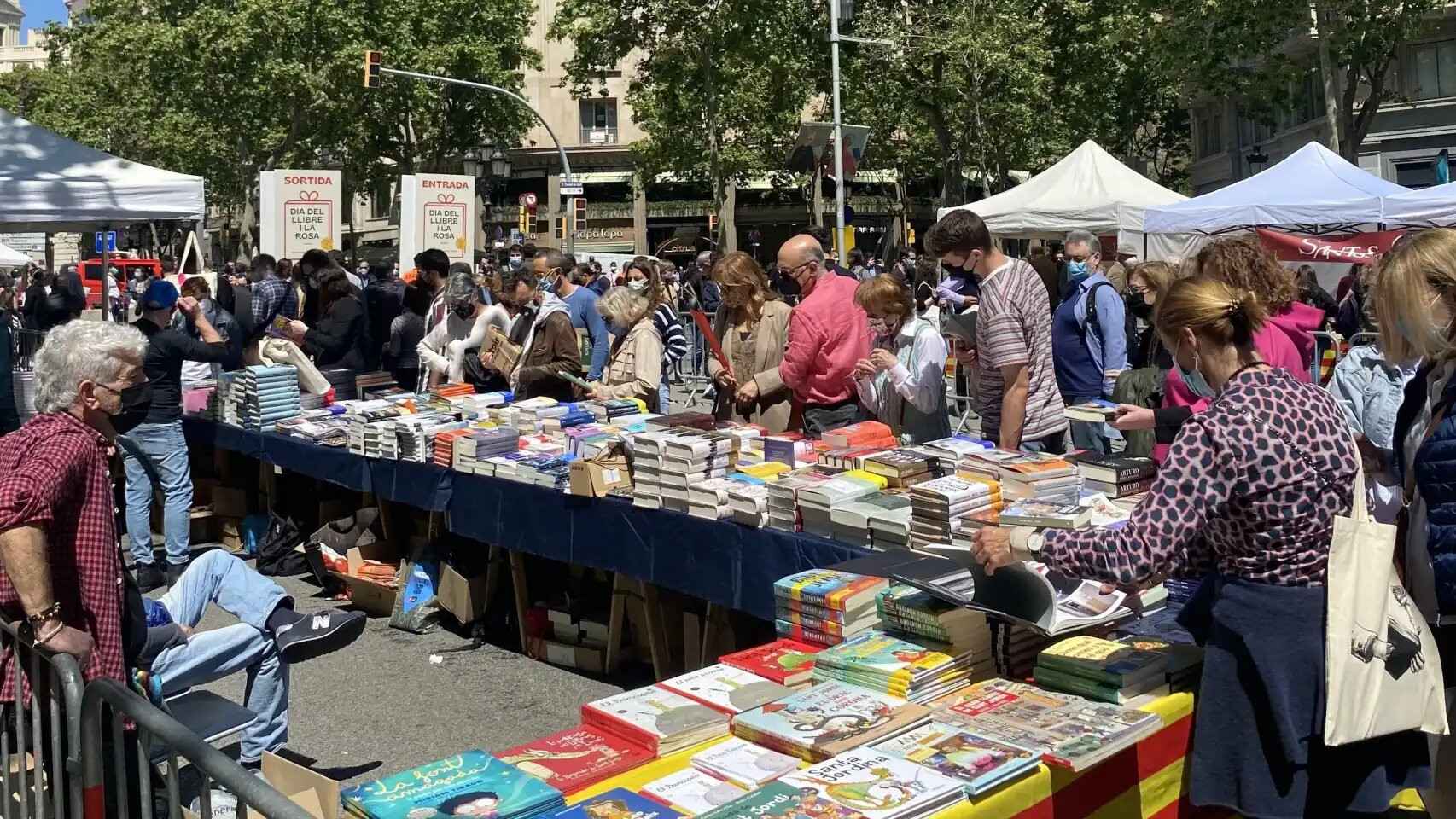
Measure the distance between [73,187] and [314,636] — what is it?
5.84m

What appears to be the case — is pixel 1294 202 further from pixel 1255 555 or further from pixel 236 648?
pixel 236 648

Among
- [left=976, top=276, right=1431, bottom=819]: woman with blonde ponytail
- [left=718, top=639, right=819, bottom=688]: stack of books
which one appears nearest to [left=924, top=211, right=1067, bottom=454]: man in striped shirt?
[left=718, top=639, right=819, bottom=688]: stack of books

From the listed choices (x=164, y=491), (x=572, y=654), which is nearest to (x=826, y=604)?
(x=572, y=654)

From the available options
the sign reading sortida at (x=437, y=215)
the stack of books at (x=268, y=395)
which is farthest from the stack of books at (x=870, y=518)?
the sign reading sortida at (x=437, y=215)

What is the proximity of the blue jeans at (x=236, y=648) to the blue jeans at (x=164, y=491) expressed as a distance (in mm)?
3566

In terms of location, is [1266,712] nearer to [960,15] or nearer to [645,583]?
[645,583]

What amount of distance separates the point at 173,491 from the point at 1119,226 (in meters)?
11.4

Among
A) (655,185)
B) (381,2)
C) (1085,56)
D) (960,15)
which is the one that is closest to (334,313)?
(960,15)

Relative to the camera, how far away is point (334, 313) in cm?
1064

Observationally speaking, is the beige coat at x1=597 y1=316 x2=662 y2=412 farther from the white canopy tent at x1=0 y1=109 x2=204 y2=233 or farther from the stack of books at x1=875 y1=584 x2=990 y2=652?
the stack of books at x1=875 y1=584 x2=990 y2=652

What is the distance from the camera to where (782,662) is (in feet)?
12.9

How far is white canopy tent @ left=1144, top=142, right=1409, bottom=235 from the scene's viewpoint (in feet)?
44.4

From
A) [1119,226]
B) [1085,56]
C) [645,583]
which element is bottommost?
[645,583]

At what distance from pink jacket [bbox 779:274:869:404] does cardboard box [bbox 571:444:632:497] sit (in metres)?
1.05
